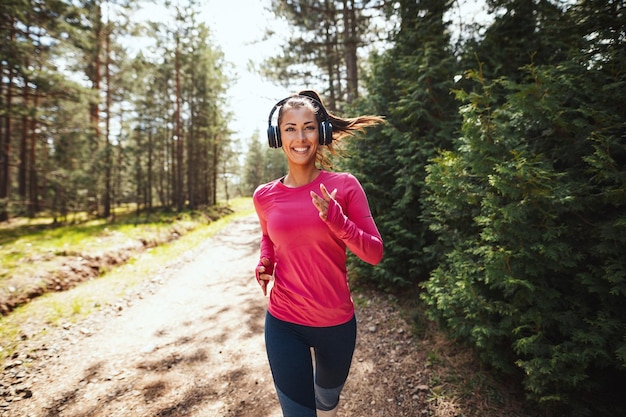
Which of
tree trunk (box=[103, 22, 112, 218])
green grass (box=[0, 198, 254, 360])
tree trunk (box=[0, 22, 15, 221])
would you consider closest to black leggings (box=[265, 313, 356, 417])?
green grass (box=[0, 198, 254, 360])

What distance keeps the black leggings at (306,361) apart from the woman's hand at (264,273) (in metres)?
0.26

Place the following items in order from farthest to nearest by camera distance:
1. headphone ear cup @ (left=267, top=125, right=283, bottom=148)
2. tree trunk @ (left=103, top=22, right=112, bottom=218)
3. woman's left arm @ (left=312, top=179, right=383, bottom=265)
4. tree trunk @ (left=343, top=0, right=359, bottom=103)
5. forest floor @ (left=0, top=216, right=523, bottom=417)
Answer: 1. tree trunk @ (left=103, top=22, right=112, bottom=218)
2. tree trunk @ (left=343, top=0, right=359, bottom=103)
3. forest floor @ (left=0, top=216, right=523, bottom=417)
4. headphone ear cup @ (left=267, top=125, right=283, bottom=148)
5. woman's left arm @ (left=312, top=179, right=383, bottom=265)

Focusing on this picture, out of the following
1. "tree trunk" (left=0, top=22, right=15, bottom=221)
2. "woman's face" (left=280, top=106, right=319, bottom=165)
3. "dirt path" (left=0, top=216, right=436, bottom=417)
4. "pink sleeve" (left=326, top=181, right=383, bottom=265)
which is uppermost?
"tree trunk" (left=0, top=22, right=15, bottom=221)

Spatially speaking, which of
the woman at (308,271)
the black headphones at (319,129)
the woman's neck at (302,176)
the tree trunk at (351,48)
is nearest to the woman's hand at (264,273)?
the woman at (308,271)

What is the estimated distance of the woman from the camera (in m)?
1.85

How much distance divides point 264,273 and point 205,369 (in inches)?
119

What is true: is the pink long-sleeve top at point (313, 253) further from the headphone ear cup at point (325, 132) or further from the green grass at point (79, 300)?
the green grass at point (79, 300)

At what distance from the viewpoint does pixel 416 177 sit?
531 cm

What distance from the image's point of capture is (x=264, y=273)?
2215mm

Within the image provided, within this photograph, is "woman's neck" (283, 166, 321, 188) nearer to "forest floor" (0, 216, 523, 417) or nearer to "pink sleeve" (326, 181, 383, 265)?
"pink sleeve" (326, 181, 383, 265)

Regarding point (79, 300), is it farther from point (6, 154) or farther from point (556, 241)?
point (6, 154)

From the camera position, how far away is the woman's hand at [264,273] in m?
2.15

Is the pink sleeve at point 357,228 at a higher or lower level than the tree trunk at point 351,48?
lower

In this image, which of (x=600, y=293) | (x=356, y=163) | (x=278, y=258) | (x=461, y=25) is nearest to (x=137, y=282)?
(x=356, y=163)
